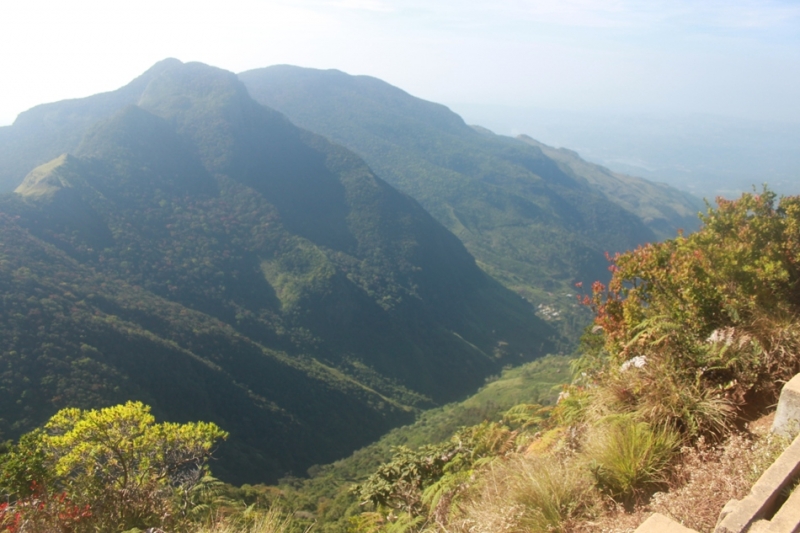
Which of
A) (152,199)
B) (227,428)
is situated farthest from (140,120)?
(227,428)

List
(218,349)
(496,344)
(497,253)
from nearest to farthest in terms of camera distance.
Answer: (218,349) < (496,344) < (497,253)

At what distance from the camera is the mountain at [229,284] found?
52.8 metres

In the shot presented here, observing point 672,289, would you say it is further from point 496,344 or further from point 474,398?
point 496,344

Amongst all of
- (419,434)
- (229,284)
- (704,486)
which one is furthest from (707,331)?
(229,284)

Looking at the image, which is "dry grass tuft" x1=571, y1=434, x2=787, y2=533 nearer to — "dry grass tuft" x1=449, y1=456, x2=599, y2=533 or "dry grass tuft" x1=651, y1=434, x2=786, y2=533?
"dry grass tuft" x1=651, y1=434, x2=786, y2=533

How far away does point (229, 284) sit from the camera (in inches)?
3420

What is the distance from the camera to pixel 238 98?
135000 millimetres

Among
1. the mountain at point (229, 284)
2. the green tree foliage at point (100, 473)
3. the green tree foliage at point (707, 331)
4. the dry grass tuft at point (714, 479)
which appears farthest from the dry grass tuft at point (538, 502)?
the mountain at point (229, 284)

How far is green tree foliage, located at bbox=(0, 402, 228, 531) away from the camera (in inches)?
245

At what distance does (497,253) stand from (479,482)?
490 ft

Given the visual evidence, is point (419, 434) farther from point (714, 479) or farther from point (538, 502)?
point (714, 479)

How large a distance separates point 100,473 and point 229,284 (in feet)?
271

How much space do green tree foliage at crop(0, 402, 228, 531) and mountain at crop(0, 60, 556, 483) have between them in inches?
1633

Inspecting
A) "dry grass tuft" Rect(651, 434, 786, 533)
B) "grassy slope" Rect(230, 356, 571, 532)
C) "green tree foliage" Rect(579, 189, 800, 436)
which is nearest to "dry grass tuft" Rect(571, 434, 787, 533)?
"dry grass tuft" Rect(651, 434, 786, 533)
